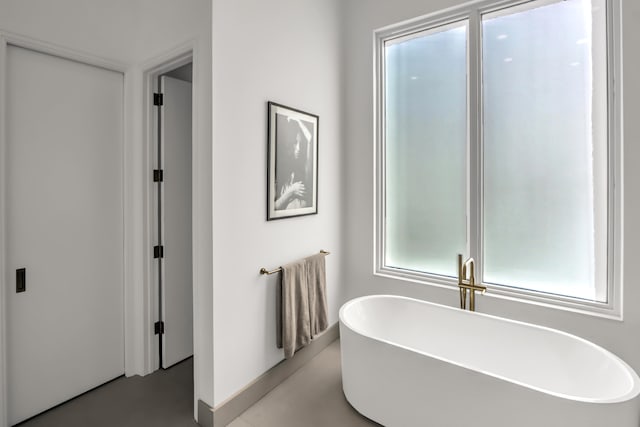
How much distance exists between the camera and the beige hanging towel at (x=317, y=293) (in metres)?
2.56

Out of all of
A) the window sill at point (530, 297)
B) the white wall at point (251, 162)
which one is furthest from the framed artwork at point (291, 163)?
the window sill at point (530, 297)

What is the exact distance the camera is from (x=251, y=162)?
82.7 inches

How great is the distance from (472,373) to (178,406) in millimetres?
1767

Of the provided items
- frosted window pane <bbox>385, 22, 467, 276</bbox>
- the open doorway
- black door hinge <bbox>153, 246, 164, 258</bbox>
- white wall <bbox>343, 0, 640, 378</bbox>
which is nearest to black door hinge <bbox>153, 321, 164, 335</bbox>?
the open doorway

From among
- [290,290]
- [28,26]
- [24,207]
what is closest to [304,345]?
[290,290]

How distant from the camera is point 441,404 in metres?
1.68

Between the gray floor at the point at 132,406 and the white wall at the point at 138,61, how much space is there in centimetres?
17

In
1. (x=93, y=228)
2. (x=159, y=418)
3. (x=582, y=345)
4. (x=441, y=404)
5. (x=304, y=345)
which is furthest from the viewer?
(x=304, y=345)

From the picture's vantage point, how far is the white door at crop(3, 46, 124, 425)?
6.24ft

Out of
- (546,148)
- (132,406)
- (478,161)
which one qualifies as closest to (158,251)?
(132,406)

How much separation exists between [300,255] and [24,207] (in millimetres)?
1730

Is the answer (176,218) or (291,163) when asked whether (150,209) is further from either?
(291,163)

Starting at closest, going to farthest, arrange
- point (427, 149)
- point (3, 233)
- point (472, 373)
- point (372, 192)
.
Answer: point (472, 373), point (3, 233), point (427, 149), point (372, 192)

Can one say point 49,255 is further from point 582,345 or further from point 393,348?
point 582,345
